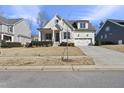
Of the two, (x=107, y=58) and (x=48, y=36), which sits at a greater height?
(x=48, y=36)

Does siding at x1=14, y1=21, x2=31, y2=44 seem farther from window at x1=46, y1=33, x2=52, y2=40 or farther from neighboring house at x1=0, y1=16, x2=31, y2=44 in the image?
window at x1=46, y1=33, x2=52, y2=40

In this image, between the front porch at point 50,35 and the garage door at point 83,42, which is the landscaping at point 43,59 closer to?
the front porch at point 50,35

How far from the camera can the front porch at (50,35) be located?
43375 millimetres

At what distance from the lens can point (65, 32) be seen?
144 ft

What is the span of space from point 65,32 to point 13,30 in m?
10.9

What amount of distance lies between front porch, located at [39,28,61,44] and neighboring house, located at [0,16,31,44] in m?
6.37

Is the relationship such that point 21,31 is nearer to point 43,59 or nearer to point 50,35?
point 50,35

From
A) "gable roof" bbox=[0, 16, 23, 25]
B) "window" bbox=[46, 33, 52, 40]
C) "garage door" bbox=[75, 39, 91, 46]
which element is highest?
"gable roof" bbox=[0, 16, 23, 25]

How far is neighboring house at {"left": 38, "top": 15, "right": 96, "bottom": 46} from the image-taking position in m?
43.5

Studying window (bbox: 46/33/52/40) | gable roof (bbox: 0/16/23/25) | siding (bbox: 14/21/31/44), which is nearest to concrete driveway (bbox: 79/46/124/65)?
window (bbox: 46/33/52/40)

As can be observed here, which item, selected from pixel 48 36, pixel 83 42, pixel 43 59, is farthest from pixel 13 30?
pixel 43 59

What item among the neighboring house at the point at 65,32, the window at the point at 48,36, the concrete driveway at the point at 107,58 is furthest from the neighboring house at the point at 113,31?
the concrete driveway at the point at 107,58
